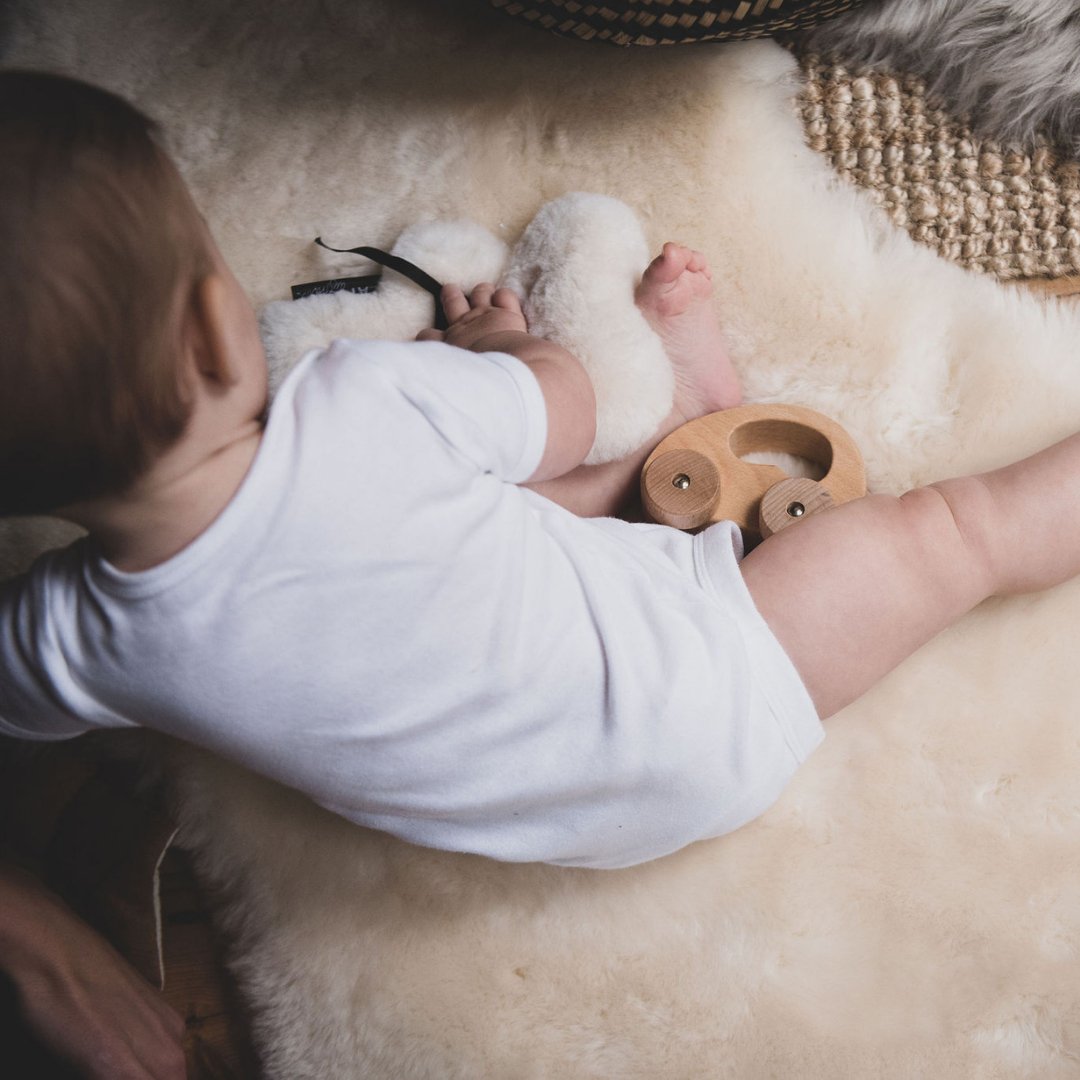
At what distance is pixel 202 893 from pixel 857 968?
62cm

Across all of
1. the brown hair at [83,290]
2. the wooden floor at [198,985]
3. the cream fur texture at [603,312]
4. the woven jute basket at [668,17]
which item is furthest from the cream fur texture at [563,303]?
the wooden floor at [198,985]

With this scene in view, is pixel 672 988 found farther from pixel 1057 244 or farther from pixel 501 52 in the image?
pixel 501 52

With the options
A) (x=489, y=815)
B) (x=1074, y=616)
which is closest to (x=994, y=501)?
(x=1074, y=616)

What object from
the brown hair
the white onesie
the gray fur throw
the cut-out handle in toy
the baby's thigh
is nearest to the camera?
the brown hair

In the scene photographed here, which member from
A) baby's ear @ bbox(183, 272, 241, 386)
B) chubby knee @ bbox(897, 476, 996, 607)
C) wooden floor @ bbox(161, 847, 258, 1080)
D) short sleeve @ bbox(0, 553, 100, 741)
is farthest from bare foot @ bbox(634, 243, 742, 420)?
wooden floor @ bbox(161, 847, 258, 1080)

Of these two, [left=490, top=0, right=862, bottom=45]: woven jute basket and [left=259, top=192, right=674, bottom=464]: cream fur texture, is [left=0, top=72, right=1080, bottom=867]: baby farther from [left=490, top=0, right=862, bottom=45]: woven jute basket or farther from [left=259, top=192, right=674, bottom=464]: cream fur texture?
[left=490, top=0, right=862, bottom=45]: woven jute basket

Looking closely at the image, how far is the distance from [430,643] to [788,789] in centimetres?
42

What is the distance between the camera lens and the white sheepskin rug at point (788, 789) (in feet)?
2.72

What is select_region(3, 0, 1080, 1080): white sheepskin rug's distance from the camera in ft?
2.72

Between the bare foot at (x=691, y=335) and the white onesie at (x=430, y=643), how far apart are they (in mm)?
233

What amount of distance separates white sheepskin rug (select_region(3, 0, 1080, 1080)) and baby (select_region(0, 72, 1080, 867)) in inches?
4.3

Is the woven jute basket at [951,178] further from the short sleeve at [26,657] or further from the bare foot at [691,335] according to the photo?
the short sleeve at [26,657]

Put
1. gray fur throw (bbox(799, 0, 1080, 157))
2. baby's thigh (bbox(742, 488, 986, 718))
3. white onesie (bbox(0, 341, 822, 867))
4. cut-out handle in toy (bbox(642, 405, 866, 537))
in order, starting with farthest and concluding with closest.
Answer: gray fur throw (bbox(799, 0, 1080, 157)) < cut-out handle in toy (bbox(642, 405, 866, 537)) < baby's thigh (bbox(742, 488, 986, 718)) < white onesie (bbox(0, 341, 822, 867))

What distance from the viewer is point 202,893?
95cm
